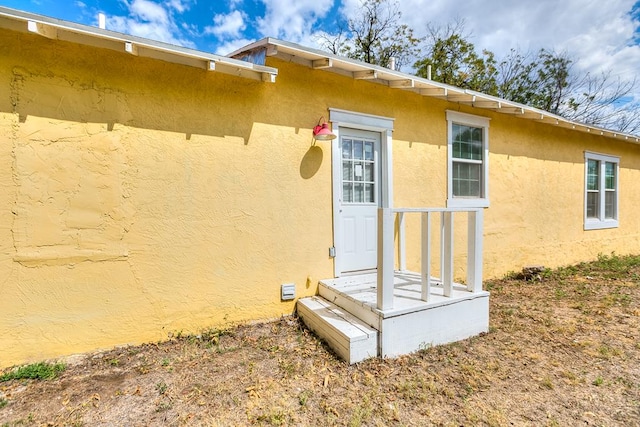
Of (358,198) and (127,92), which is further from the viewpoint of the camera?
(358,198)

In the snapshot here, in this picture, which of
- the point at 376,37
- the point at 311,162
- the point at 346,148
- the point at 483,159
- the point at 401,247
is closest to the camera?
the point at 311,162

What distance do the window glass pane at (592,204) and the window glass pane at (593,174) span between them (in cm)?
17

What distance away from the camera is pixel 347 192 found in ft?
14.2

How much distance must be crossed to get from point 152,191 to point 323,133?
2.01 m

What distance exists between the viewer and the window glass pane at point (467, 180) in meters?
5.31

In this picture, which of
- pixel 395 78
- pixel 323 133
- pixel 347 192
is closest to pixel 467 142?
pixel 395 78

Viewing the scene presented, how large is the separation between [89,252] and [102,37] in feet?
6.41

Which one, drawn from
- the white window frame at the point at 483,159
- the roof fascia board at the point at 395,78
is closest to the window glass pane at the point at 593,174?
the roof fascia board at the point at 395,78

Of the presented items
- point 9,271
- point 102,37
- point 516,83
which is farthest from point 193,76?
point 516,83

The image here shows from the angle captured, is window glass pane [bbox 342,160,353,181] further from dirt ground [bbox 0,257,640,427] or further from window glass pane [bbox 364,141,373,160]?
dirt ground [bbox 0,257,640,427]

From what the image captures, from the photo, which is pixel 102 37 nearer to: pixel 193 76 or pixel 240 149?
pixel 193 76

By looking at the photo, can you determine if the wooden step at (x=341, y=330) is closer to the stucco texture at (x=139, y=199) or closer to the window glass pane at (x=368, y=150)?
the stucco texture at (x=139, y=199)

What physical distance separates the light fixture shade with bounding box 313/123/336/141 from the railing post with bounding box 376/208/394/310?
134 cm

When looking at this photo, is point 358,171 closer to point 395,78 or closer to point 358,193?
point 358,193
